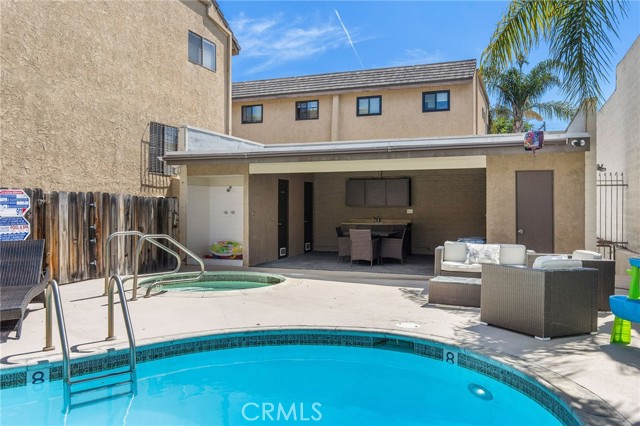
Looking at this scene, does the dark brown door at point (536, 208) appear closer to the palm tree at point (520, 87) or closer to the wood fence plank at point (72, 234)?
the wood fence plank at point (72, 234)

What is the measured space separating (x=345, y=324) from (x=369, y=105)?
13563mm

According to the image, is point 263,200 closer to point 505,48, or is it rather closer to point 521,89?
point 505,48

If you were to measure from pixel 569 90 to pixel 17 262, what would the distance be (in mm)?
9213

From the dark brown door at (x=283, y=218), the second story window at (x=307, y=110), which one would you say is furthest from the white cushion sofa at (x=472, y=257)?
the second story window at (x=307, y=110)

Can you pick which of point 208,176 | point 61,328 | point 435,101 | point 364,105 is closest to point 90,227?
point 208,176

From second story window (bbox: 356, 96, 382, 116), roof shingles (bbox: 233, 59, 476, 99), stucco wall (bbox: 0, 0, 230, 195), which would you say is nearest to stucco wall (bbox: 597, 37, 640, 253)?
roof shingles (bbox: 233, 59, 476, 99)

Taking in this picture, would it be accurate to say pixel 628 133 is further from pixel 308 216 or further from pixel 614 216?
pixel 308 216

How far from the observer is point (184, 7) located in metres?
15.7

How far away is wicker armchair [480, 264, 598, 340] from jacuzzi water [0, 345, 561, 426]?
128cm

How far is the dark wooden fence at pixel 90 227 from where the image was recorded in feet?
31.6

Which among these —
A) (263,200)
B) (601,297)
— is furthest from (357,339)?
(263,200)

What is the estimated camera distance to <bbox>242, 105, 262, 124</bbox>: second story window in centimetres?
2041

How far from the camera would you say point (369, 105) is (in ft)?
62.0

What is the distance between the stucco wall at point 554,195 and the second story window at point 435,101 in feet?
26.0
